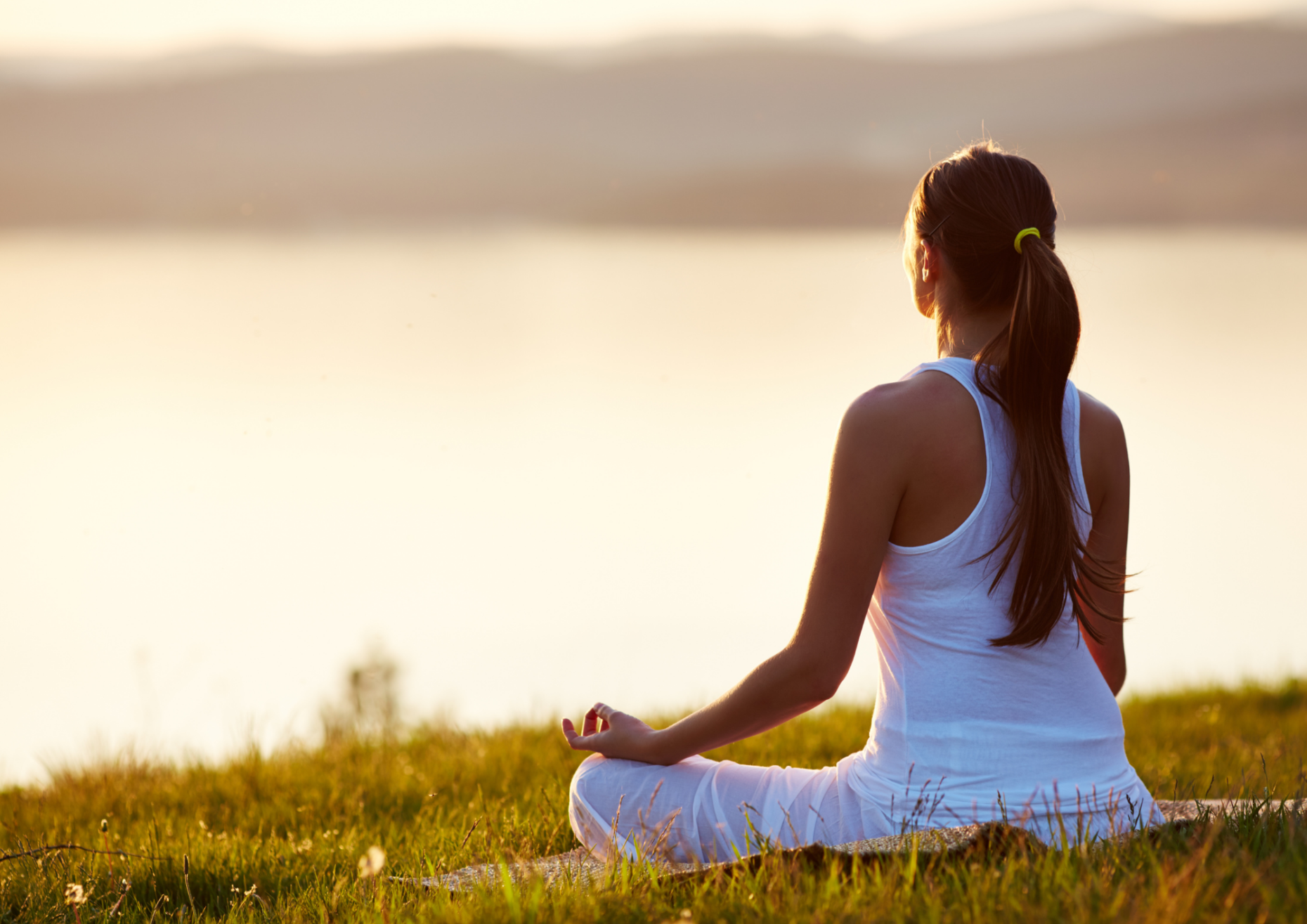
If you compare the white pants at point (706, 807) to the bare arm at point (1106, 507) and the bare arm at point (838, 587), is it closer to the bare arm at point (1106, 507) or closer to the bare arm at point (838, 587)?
the bare arm at point (838, 587)

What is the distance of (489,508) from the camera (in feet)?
54.6

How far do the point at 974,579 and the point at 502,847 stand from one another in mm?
1664

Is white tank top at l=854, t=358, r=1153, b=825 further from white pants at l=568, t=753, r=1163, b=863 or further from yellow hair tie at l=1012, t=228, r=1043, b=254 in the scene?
yellow hair tie at l=1012, t=228, r=1043, b=254

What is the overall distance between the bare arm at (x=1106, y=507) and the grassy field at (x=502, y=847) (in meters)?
0.48

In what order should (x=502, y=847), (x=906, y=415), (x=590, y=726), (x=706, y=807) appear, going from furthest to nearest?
(x=502, y=847) < (x=590, y=726) < (x=706, y=807) < (x=906, y=415)

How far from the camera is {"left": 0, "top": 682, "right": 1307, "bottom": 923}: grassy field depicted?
2037 millimetres

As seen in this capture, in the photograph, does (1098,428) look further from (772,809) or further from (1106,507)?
(772,809)

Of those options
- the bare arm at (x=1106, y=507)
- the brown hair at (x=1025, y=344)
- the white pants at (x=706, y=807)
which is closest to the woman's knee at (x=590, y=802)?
the white pants at (x=706, y=807)

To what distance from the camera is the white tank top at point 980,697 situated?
7.96 ft

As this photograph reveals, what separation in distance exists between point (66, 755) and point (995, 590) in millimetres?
4437

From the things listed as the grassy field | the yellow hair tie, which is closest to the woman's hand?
the grassy field

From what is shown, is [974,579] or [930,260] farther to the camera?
[930,260]

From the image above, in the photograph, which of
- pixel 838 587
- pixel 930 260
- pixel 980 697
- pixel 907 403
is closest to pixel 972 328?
pixel 930 260

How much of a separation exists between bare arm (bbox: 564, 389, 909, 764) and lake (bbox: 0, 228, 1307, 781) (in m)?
0.75
